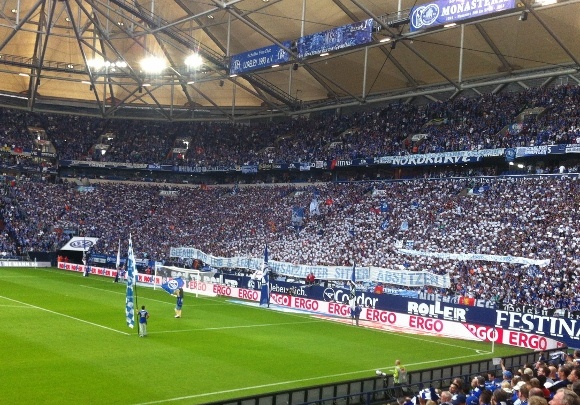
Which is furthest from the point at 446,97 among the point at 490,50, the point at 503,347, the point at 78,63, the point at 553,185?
the point at 78,63

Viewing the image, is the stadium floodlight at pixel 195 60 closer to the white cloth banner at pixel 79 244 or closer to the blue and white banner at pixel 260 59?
Answer: the blue and white banner at pixel 260 59

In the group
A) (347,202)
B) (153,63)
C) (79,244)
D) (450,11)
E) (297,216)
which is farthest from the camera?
(79,244)

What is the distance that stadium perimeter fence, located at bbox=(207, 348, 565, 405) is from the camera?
54.0ft

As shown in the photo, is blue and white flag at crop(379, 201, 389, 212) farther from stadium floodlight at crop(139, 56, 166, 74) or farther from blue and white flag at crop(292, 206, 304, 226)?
stadium floodlight at crop(139, 56, 166, 74)

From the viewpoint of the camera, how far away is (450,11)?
3288cm

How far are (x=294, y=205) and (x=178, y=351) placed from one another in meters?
36.2

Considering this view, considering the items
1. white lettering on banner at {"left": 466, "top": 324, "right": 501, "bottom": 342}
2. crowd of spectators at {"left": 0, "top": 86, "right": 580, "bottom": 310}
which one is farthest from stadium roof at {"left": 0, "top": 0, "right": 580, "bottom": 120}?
white lettering on banner at {"left": 466, "top": 324, "right": 501, "bottom": 342}

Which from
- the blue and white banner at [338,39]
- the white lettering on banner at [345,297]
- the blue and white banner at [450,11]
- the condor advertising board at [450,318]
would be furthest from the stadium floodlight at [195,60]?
the white lettering on banner at [345,297]

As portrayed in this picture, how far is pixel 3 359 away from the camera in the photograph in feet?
71.0

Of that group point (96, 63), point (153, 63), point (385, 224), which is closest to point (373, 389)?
point (385, 224)

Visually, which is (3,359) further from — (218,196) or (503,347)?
(218,196)

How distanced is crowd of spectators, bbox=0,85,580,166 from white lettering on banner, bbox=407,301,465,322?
15571mm

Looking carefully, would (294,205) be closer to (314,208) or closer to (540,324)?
(314,208)

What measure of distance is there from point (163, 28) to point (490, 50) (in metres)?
23.2
